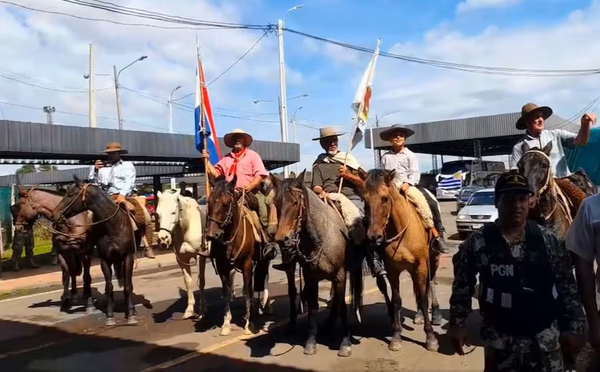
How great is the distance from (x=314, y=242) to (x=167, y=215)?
2.69 meters

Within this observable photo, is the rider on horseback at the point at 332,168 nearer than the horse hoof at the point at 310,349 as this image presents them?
No

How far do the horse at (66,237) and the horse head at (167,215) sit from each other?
1714 mm

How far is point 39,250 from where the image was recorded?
20047 mm

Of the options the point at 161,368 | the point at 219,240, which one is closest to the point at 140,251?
the point at 219,240

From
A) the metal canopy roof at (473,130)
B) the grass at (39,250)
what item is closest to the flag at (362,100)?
the grass at (39,250)

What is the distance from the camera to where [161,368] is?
6.11 m

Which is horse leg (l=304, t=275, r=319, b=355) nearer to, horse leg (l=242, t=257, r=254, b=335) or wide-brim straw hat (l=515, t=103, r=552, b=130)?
horse leg (l=242, t=257, r=254, b=335)

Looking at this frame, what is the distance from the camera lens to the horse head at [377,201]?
18.7 ft

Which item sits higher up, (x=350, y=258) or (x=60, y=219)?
(x=60, y=219)

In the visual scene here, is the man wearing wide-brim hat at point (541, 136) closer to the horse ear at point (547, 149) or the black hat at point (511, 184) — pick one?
the horse ear at point (547, 149)

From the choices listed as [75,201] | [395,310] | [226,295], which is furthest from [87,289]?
[395,310]

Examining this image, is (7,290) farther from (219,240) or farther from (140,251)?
(219,240)

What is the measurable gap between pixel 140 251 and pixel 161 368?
439 centimetres

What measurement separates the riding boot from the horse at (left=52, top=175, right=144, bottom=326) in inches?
160
